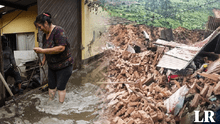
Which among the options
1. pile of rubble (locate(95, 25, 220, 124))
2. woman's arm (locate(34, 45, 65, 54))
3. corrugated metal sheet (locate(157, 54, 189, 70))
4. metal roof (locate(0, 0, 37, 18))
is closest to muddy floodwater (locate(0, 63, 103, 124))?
pile of rubble (locate(95, 25, 220, 124))

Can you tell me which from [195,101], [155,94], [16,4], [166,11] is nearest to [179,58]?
[155,94]

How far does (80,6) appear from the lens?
6453 millimetres

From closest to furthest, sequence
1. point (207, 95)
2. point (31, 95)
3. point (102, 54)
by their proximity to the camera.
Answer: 1. point (207, 95)
2. point (31, 95)
3. point (102, 54)

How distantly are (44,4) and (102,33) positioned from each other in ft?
16.9

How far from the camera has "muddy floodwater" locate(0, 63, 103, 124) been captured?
9.23 feet

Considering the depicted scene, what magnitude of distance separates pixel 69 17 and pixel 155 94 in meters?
4.35

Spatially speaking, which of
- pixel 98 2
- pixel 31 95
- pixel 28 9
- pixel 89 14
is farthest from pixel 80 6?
pixel 31 95

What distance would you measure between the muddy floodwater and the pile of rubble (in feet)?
1.34

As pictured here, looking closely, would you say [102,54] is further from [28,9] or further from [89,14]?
[28,9]

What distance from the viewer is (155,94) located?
3693mm

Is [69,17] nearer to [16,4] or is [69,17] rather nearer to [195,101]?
[16,4]

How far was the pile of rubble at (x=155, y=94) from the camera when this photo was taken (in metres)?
2.96

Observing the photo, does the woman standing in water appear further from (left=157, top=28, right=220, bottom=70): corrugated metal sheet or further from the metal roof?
the metal roof

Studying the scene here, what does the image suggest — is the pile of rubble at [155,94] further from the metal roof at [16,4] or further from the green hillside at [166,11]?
the green hillside at [166,11]
